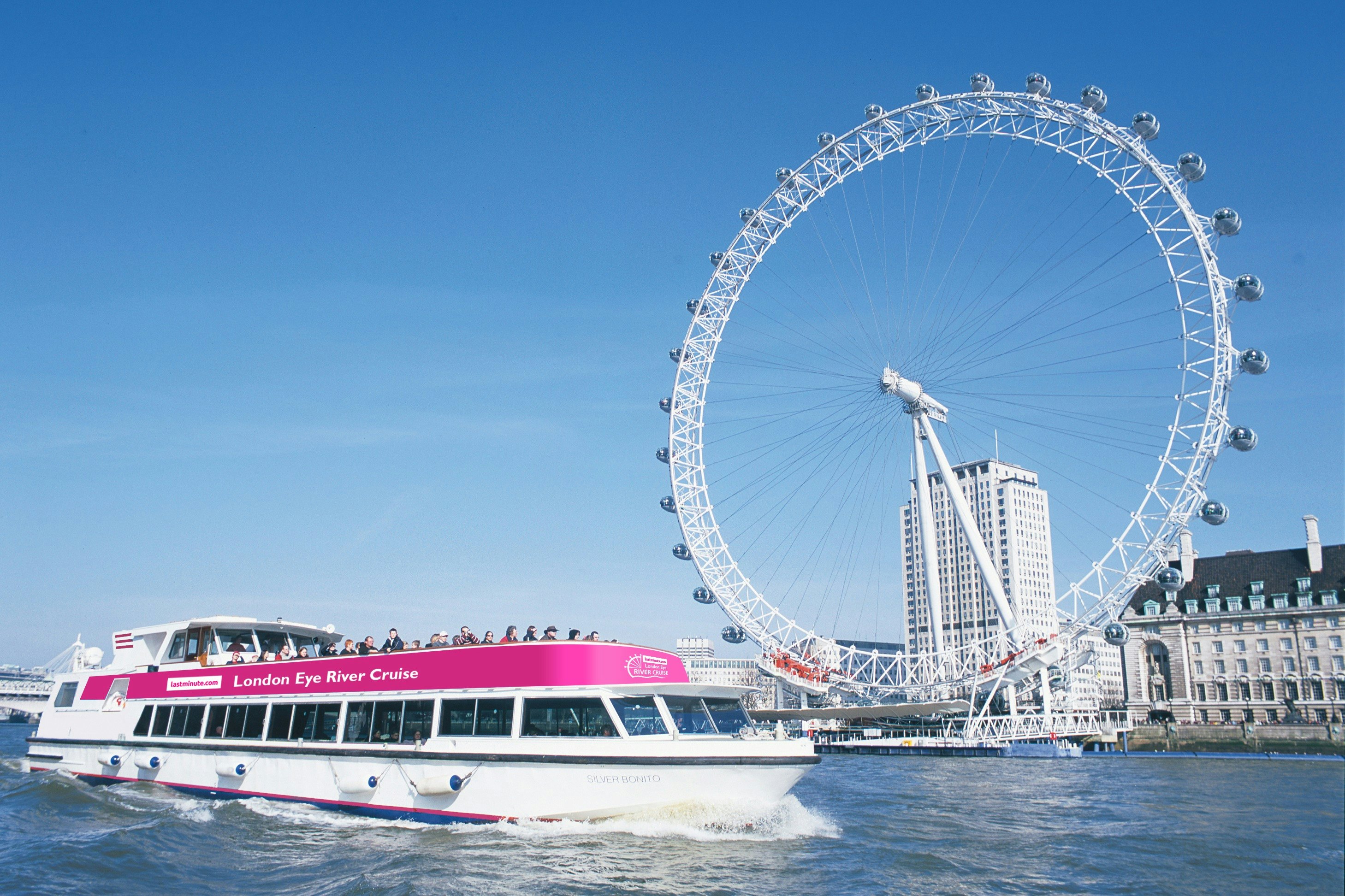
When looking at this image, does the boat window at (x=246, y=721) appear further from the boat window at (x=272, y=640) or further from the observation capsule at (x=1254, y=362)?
the observation capsule at (x=1254, y=362)

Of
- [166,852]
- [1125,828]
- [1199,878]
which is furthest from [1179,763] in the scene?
[166,852]

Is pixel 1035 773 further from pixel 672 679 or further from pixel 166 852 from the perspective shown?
pixel 166 852

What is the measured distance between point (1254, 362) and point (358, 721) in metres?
39.6

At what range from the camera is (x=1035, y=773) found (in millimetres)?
42500

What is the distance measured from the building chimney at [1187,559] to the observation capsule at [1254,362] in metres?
49.1

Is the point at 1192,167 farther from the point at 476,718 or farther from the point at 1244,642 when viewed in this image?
the point at 1244,642

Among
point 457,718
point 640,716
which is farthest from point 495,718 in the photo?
point 640,716

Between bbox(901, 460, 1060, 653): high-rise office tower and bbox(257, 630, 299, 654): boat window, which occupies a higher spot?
bbox(901, 460, 1060, 653): high-rise office tower

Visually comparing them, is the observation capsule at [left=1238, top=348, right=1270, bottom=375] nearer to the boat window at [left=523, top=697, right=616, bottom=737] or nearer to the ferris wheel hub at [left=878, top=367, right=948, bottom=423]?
the ferris wheel hub at [left=878, top=367, right=948, bottom=423]

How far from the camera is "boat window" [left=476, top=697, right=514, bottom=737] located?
20.3 meters

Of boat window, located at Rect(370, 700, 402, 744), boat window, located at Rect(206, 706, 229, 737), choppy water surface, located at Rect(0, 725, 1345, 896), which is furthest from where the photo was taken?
boat window, located at Rect(206, 706, 229, 737)

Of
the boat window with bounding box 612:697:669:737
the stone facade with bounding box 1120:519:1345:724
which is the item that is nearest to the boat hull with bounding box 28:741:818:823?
the boat window with bounding box 612:697:669:737

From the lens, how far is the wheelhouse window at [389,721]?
70.9 ft

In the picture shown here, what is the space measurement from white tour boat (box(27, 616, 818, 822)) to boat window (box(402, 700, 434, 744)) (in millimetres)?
36
